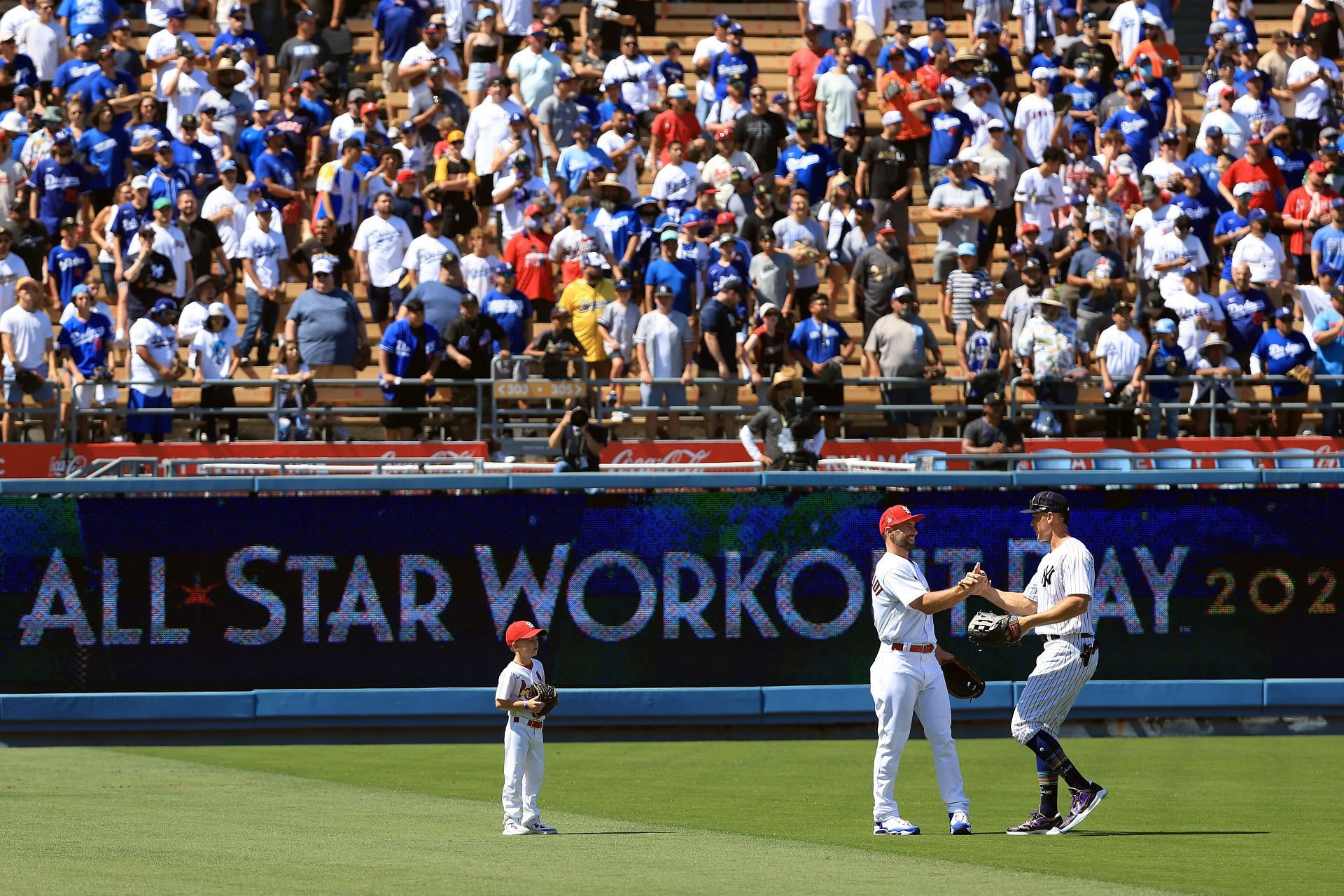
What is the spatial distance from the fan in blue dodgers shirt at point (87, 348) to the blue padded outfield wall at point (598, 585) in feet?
14.8

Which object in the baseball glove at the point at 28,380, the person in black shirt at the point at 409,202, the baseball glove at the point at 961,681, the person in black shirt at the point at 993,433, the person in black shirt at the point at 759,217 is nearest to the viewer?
the baseball glove at the point at 961,681

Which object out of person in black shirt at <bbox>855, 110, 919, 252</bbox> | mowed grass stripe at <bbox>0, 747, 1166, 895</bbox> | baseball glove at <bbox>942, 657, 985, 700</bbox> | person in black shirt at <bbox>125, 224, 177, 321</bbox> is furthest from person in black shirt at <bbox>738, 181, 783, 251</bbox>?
baseball glove at <bbox>942, 657, 985, 700</bbox>

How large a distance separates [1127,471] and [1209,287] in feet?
26.5

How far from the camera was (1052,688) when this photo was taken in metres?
10.8

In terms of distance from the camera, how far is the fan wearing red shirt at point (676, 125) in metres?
23.7

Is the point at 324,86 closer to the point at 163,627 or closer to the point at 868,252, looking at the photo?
the point at 868,252

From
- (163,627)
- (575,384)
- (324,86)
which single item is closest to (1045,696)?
(163,627)

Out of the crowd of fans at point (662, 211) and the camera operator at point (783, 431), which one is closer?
the camera operator at point (783, 431)

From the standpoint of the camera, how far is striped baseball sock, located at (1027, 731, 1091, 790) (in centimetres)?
1073

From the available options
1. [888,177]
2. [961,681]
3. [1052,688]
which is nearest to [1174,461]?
[961,681]

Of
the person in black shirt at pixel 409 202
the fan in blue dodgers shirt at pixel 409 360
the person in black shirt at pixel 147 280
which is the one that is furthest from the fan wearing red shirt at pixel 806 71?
the person in black shirt at pixel 147 280

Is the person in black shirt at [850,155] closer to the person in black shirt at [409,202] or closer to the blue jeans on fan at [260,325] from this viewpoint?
the person in black shirt at [409,202]

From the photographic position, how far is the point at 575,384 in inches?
752

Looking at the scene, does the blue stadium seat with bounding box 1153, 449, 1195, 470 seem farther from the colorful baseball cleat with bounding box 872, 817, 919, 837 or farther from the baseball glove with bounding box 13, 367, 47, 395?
the baseball glove with bounding box 13, 367, 47, 395
